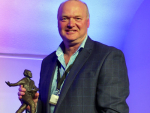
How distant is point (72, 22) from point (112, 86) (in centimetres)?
55

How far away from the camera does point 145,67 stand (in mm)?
3066

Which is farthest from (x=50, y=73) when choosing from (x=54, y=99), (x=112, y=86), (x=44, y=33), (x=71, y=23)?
(x=44, y=33)

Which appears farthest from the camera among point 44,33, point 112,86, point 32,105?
point 44,33

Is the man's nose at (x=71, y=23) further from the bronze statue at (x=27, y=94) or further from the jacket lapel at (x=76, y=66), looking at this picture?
the bronze statue at (x=27, y=94)

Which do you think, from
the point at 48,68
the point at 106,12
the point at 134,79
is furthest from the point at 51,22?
the point at 48,68

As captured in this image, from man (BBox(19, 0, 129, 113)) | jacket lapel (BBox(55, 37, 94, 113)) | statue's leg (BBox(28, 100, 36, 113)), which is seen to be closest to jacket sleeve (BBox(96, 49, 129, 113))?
man (BBox(19, 0, 129, 113))

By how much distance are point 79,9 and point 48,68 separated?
532 mm

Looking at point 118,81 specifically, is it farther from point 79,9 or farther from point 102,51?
point 79,9

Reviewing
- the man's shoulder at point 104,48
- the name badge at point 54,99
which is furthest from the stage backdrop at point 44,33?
the name badge at point 54,99

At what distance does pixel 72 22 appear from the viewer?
1749 mm

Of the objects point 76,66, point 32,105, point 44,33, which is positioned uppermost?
point 44,33

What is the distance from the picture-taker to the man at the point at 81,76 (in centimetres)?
156

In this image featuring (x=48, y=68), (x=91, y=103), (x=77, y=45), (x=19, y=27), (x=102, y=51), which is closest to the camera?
(x=91, y=103)

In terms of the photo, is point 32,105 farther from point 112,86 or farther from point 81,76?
point 112,86
